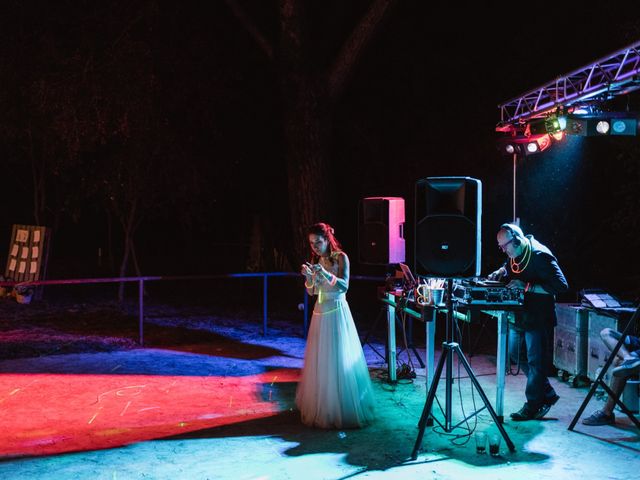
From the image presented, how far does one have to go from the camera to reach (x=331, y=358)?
6.03 m

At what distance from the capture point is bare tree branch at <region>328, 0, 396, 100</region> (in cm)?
1138

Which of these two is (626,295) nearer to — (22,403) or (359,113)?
(359,113)

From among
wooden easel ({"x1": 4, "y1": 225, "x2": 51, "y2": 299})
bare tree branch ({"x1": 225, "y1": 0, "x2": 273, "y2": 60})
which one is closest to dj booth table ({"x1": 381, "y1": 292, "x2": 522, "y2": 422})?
bare tree branch ({"x1": 225, "y1": 0, "x2": 273, "y2": 60})

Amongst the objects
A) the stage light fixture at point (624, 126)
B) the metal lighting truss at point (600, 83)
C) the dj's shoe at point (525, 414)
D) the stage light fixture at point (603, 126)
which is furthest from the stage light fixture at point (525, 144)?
the dj's shoe at point (525, 414)

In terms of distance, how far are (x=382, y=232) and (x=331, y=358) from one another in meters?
1.82

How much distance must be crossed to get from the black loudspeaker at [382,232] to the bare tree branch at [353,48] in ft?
14.5

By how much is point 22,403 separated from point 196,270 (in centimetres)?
1661

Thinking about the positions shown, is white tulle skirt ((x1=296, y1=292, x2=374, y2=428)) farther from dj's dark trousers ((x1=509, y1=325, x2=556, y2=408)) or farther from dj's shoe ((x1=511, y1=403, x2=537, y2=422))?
dj's dark trousers ((x1=509, y1=325, x2=556, y2=408))

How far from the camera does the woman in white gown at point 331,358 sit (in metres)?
5.91

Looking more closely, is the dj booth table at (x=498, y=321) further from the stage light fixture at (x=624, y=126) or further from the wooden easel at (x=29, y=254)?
the wooden easel at (x=29, y=254)

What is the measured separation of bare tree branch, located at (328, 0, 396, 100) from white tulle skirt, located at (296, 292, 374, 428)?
608cm

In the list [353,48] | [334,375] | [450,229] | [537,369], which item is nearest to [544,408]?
[537,369]

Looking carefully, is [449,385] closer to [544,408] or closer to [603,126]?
[544,408]

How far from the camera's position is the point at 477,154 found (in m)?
14.7
